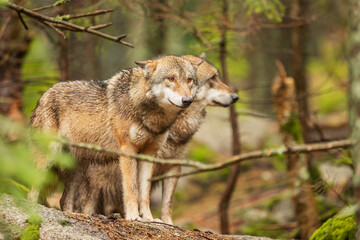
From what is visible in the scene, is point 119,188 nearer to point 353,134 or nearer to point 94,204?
point 94,204

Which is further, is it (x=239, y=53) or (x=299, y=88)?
(x=299, y=88)

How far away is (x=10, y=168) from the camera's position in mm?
2189

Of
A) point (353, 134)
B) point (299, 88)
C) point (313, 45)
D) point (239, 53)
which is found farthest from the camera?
point (313, 45)

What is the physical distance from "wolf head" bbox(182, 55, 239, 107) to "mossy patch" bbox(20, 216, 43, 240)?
12.7 ft

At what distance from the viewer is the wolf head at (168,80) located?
A: 5.54 metres

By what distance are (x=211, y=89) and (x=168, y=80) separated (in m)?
1.72

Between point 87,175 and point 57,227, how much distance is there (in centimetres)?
255

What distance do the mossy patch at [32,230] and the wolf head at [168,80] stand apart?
228 centimetres

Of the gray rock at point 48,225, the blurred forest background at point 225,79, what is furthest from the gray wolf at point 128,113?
the gray rock at point 48,225

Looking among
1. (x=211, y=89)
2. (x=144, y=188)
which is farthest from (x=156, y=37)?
(x=144, y=188)

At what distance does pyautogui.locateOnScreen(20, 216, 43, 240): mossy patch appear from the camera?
367cm

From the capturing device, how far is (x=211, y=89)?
7262 millimetres

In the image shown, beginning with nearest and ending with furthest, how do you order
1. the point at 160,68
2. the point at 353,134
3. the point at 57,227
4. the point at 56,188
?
1. the point at 353,134
2. the point at 57,227
3. the point at 160,68
4. the point at 56,188

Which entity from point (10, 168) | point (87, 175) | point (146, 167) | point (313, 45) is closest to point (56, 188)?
point (87, 175)
